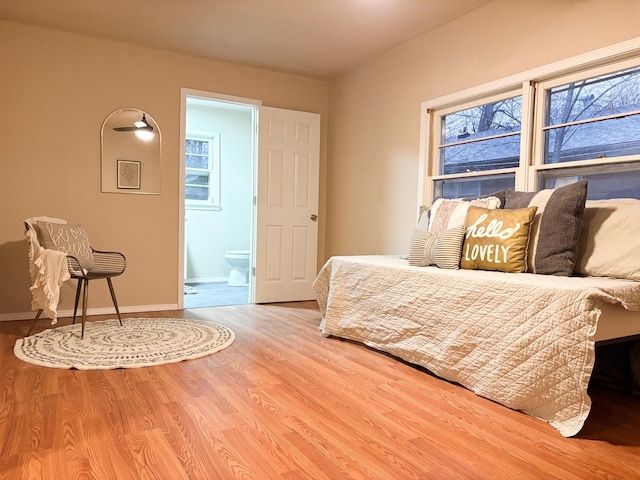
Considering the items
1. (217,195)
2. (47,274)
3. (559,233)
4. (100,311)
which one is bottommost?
(100,311)

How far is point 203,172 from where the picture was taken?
6301mm

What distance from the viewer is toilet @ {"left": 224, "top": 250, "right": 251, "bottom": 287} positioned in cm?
600

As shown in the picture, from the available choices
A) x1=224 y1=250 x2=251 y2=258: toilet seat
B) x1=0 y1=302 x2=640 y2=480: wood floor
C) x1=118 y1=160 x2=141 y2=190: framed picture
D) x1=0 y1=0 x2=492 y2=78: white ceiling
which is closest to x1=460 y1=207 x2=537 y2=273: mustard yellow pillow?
x1=0 y1=302 x2=640 y2=480: wood floor

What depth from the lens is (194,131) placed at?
612cm

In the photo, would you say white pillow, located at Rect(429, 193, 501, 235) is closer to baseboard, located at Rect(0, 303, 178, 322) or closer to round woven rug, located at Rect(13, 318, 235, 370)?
round woven rug, located at Rect(13, 318, 235, 370)

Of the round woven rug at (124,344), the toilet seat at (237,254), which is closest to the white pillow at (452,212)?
the round woven rug at (124,344)

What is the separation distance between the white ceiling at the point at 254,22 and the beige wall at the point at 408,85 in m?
0.18

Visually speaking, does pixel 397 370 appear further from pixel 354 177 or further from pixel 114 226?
pixel 114 226

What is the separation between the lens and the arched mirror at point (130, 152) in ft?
13.3

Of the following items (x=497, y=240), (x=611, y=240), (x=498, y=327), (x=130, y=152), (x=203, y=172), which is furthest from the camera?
(x=203, y=172)

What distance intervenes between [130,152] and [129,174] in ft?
0.65

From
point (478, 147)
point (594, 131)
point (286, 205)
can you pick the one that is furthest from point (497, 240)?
point (286, 205)

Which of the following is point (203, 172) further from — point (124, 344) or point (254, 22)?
point (124, 344)

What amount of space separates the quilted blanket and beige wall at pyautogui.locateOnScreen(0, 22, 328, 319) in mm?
2187
